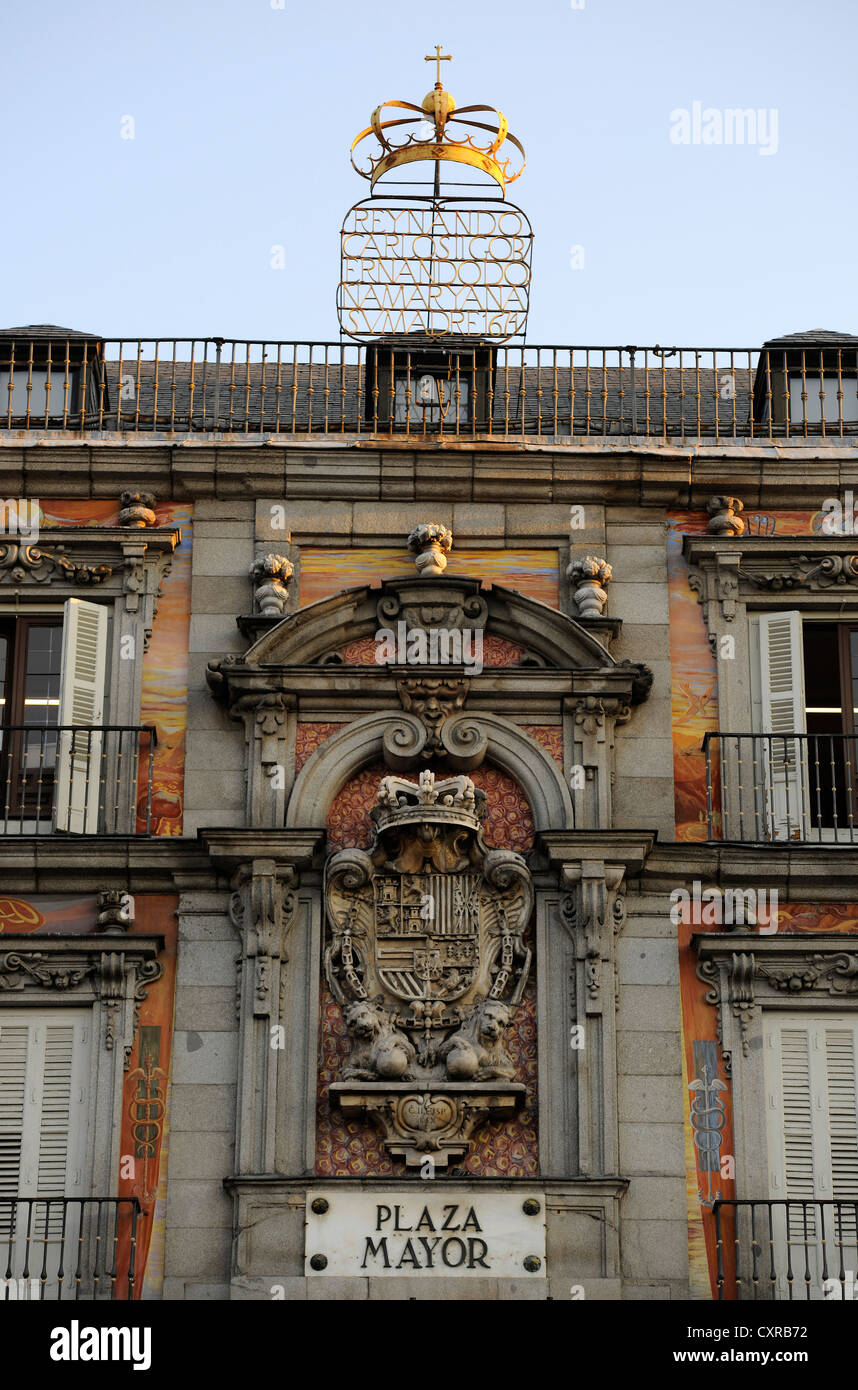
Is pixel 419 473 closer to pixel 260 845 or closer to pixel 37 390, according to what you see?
pixel 260 845

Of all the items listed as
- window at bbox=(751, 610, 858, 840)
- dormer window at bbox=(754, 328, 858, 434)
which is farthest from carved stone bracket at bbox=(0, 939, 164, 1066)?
dormer window at bbox=(754, 328, 858, 434)

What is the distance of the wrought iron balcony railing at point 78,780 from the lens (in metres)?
22.1

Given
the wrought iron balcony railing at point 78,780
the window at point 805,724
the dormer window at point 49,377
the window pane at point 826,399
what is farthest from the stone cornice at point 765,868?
the dormer window at point 49,377

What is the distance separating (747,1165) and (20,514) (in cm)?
790

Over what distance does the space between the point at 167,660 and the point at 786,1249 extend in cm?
671

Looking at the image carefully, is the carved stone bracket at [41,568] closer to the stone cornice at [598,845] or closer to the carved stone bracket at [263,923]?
the carved stone bracket at [263,923]

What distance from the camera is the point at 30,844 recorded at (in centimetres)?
2169

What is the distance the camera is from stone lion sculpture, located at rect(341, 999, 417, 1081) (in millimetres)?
20906

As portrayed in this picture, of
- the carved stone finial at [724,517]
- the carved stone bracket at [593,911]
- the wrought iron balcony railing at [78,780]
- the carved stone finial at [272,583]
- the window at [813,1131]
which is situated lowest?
the window at [813,1131]

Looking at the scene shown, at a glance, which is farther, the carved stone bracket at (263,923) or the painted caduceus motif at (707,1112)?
the carved stone bracket at (263,923)

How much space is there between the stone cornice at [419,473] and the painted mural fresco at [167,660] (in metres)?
0.16

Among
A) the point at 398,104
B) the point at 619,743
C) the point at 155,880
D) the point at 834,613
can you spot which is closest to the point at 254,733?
the point at 155,880

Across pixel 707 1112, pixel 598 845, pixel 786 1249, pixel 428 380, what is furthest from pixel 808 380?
pixel 786 1249

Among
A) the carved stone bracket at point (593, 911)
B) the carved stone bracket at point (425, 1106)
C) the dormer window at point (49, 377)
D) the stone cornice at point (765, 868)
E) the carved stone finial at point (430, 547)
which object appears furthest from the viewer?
the dormer window at point (49, 377)
